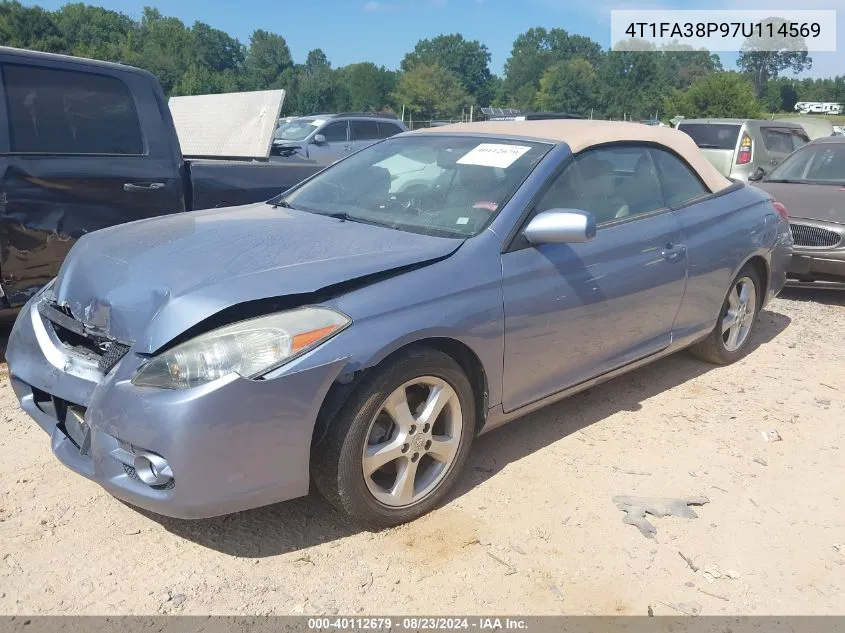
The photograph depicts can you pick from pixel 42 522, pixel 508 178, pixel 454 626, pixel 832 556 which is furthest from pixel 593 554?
pixel 42 522

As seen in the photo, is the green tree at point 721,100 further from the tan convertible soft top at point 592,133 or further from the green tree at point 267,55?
the green tree at point 267,55

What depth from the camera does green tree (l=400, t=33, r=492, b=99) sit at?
112375 mm

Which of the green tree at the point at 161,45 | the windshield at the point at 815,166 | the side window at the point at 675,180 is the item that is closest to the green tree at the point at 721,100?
the windshield at the point at 815,166

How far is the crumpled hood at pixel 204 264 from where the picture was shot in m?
2.53

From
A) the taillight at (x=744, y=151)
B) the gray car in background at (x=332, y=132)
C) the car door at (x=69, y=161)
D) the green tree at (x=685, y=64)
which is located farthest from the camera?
the green tree at (x=685, y=64)

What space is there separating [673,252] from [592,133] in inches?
31.5

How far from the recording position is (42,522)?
114 inches

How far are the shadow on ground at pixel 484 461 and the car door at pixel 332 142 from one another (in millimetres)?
11068

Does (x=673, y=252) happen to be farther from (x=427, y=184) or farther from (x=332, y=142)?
(x=332, y=142)

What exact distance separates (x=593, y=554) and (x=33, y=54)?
4.33m

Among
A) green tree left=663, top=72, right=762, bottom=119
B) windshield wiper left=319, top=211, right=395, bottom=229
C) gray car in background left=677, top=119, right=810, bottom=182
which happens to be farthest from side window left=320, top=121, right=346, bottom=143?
green tree left=663, top=72, right=762, bottom=119

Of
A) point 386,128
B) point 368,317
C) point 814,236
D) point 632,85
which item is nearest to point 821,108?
point 632,85

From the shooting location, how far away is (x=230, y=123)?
20.6 ft

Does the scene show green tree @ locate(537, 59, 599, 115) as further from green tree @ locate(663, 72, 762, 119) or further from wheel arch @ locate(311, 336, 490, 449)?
wheel arch @ locate(311, 336, 490, 449)
